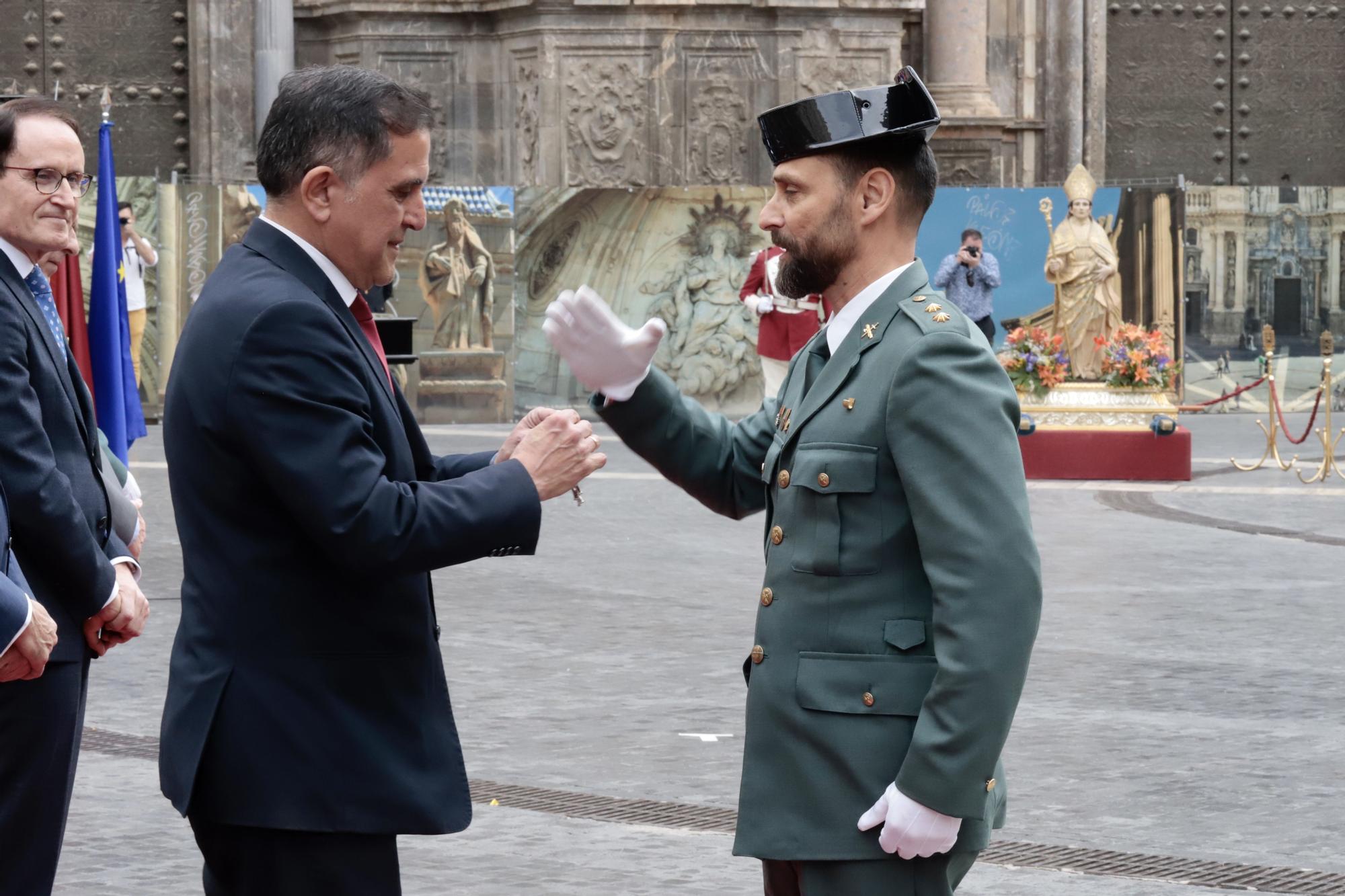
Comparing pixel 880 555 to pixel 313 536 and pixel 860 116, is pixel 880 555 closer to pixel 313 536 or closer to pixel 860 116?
pixel 860 116

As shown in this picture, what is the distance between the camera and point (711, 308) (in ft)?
61.7

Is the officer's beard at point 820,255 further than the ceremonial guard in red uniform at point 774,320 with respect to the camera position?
No

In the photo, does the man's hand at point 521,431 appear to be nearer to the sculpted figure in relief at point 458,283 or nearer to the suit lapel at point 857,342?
the suit lapel at point 857,342

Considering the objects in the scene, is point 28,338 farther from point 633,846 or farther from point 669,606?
point 669,606

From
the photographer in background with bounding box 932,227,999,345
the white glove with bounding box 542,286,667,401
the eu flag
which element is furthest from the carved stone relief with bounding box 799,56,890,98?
the white glove with bounding box 542,286,667,401

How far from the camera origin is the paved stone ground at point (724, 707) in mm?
5316

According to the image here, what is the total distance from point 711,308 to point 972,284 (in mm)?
2656

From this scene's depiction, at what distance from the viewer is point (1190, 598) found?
9359 millimetres

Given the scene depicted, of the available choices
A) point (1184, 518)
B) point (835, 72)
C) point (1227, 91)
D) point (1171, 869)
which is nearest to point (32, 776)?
point (1171, 869)

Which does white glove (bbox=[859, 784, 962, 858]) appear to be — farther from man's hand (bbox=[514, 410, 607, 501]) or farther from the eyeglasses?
the eyeglasses

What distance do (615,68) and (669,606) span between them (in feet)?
38.1

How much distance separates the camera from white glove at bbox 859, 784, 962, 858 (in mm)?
2852

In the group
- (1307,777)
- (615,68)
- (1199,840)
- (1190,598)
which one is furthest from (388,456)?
(615,68)

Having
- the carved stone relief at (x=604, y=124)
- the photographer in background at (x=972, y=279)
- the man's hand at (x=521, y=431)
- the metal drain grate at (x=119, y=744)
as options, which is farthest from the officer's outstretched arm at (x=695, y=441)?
the carved stone relief at (x=604, y=124)
